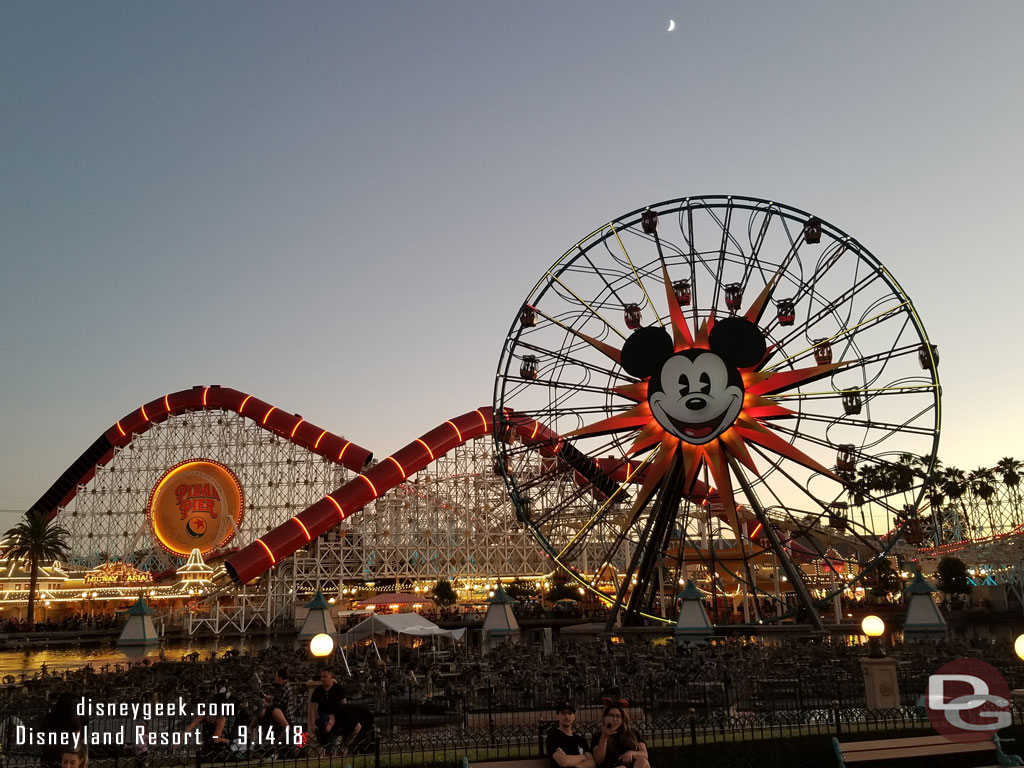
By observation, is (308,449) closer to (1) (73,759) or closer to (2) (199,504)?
(2) (199,504)

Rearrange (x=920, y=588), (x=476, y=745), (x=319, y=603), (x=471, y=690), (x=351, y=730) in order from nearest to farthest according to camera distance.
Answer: (x=351, y=730)
(x=476, y=745)
(x=471, y=690)
(x=319, y=603)
(x=920, y=588)

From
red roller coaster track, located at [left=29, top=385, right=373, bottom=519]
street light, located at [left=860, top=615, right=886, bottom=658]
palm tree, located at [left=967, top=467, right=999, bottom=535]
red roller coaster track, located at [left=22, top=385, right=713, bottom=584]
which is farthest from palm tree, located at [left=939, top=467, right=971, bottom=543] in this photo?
street light, located at [left=860, top=615, right=886, bottom=658]

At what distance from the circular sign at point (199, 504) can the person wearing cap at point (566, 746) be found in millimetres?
47162

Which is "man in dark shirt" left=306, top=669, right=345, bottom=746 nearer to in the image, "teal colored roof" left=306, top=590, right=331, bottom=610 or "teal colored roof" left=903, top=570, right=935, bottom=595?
"teal colored roof" left=306, top=590, right=331, bottom=610

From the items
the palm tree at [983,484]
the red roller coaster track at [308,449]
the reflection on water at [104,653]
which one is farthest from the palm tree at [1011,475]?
the reflection on water at [104,653]

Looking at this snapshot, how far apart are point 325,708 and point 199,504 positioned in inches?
1784

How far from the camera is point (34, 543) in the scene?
49.5 meters

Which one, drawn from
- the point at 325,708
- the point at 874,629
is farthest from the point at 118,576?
the point at 874,629

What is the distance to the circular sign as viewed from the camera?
51688 mm

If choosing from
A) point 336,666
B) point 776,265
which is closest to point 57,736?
point 336,666

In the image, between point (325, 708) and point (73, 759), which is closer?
point (73, 759)

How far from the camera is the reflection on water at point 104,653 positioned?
2955 cm

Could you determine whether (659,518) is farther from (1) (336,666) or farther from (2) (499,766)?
(2) (499,766)

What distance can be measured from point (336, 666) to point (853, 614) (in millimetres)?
33331
